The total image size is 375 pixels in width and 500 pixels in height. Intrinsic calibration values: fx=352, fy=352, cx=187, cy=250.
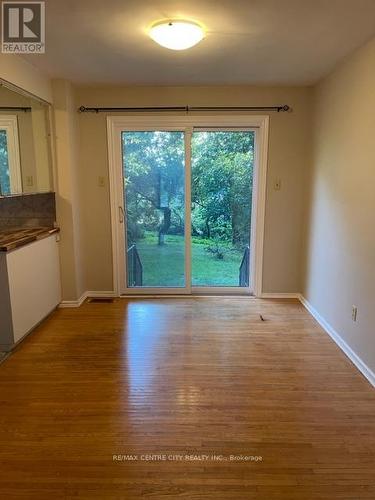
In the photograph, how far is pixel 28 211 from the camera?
3627 mm

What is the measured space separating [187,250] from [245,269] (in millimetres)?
766

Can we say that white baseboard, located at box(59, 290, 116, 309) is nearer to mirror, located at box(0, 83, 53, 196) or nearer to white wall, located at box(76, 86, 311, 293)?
white wall, located at box(76, 86, 311, 293)

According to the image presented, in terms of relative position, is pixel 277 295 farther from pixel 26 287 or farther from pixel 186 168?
pixel 26 287

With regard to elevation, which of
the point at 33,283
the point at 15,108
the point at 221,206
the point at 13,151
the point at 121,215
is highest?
the point at 15,108

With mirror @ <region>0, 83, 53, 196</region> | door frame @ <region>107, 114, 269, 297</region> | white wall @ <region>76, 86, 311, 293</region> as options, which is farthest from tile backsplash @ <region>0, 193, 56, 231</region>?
door frame @ <region>107, 114, 269, 297</region>

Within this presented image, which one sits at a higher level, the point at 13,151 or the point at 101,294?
the point at 13,151

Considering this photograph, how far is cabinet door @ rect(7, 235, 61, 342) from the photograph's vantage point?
2859mm

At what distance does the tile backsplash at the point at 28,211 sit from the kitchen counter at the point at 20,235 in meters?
0.08

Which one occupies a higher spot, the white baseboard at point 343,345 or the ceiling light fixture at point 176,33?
the ceiling light fixture at point 176,33

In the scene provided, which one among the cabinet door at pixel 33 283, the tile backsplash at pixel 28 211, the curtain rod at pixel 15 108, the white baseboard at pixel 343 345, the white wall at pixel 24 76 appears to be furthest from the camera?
the tile backsplash at pixel 28 211

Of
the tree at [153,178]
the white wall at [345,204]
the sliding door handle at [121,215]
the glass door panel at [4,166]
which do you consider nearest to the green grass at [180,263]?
the tree at [153,178]

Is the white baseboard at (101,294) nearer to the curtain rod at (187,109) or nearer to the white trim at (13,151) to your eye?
the white trim at (13,151)

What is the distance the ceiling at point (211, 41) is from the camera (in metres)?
2.07

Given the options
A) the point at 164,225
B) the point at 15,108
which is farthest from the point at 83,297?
the point at 15,108
